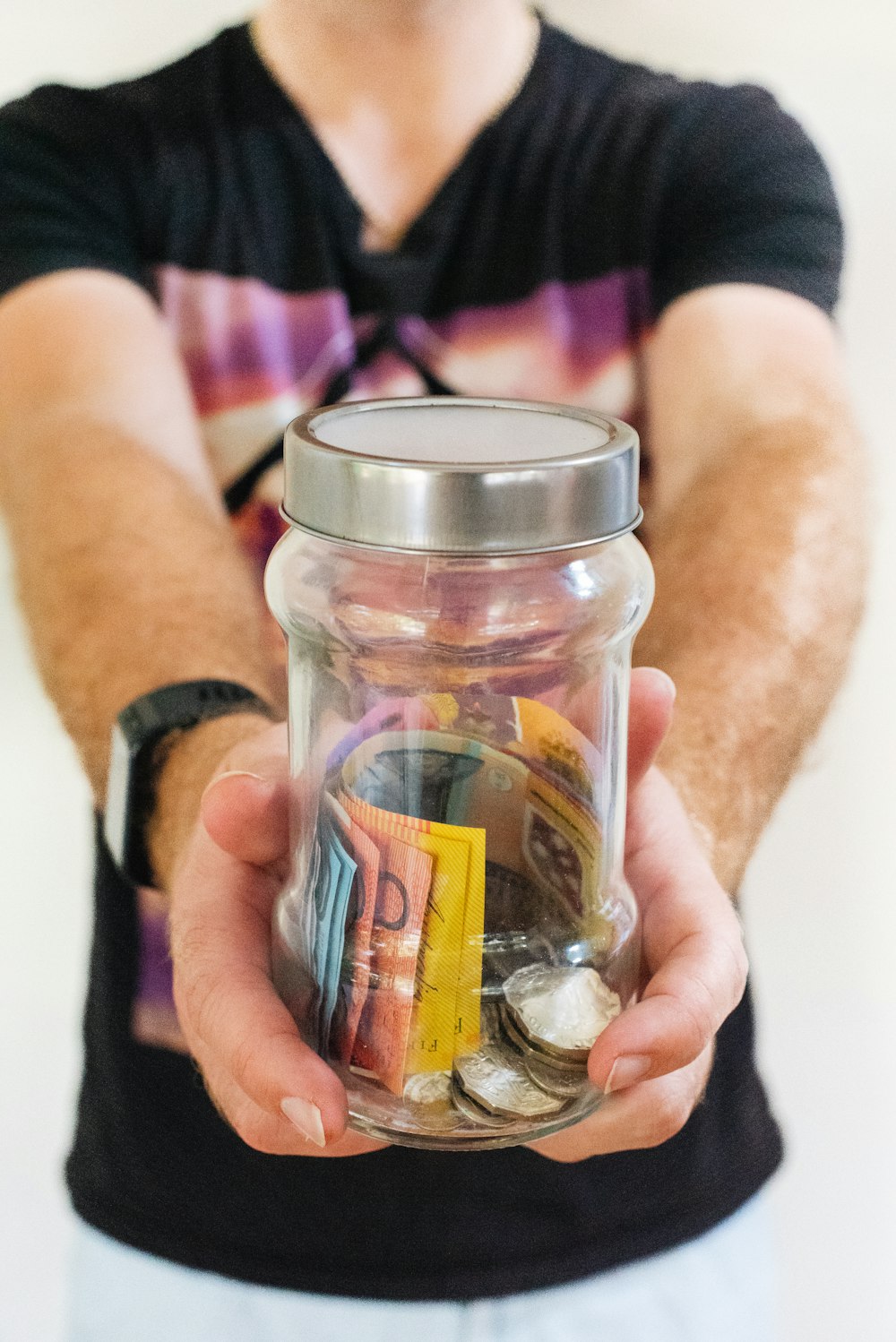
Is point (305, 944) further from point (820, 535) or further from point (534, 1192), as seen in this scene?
point (820, 535)

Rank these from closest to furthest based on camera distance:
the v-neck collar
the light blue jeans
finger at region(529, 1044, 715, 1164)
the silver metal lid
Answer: the silver metal lid < finger at region(529, 1044, 715, 1164) < the light blue jeans < the v-neck collar

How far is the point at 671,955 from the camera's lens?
0.42 m

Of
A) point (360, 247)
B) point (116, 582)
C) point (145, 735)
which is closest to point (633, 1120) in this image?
point (145, 735)

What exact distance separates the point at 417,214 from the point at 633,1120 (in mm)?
693

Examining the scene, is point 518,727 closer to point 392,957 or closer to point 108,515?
point 392,957

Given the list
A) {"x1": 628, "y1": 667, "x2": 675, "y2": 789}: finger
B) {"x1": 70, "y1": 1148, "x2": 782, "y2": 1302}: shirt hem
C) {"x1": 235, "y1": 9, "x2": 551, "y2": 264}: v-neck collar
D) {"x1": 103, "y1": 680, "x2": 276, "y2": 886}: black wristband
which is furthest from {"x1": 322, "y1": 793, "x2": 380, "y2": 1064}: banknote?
{"x1": 235, "y1": 9, "x2": 551, "y2": 264}: v-neck collar

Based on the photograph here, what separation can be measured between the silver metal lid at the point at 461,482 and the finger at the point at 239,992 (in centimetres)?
18

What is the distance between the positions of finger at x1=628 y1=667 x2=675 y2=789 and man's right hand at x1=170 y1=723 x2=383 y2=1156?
0.49ft

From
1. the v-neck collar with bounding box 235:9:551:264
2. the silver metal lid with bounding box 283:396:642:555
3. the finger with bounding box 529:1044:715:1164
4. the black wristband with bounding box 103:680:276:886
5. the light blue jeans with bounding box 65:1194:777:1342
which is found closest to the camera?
the silver metal lid with bounding box 283:396:642:555

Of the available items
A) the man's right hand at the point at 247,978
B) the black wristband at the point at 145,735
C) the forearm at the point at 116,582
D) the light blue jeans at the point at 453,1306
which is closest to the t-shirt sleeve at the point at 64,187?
the forearm at the point at 116,582

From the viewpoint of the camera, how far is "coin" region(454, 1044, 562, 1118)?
1.22 ft

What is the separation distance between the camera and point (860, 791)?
3.78 ft

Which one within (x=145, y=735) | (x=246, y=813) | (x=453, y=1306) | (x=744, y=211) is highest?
(x=744, y=211)

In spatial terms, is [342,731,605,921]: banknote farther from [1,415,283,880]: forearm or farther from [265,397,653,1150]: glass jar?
[1,415,283,880]: forearm
